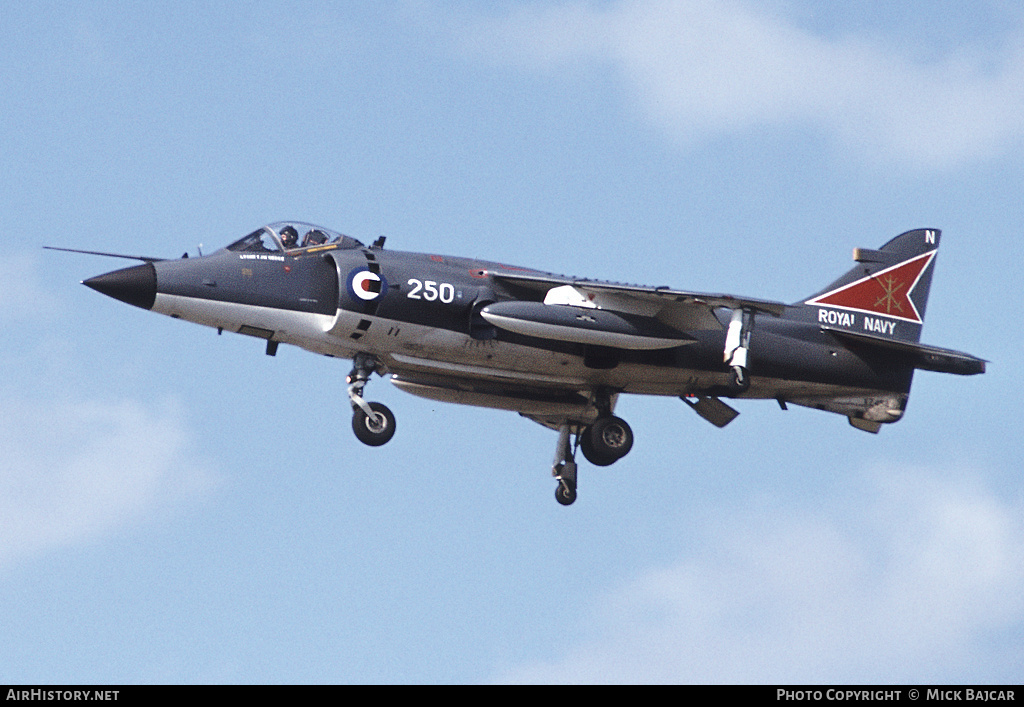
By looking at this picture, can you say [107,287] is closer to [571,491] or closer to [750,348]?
[571,491]

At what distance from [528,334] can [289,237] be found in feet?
14.1

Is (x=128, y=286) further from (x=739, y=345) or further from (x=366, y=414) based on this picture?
(x=739, y=345)

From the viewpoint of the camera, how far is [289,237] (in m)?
26.0

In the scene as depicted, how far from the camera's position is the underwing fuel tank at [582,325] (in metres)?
25.3

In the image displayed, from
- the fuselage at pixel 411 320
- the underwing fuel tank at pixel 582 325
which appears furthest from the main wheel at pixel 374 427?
the underwing fuel tank at pixel 582 325

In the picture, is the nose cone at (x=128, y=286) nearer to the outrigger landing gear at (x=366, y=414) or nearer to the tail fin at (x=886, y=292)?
the outrigger landing gear at (x=366, y=414)

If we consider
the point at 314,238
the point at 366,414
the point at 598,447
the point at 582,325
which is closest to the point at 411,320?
the point at 366,414

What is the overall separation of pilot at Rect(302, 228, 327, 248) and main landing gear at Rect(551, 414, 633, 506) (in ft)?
19.1

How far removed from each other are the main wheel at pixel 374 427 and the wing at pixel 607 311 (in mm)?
2399

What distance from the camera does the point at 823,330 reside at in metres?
28.7

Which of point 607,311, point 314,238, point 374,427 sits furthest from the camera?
point 607,311

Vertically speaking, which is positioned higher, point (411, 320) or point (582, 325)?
point (582, 325)

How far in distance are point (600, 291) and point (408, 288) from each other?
324 cm
